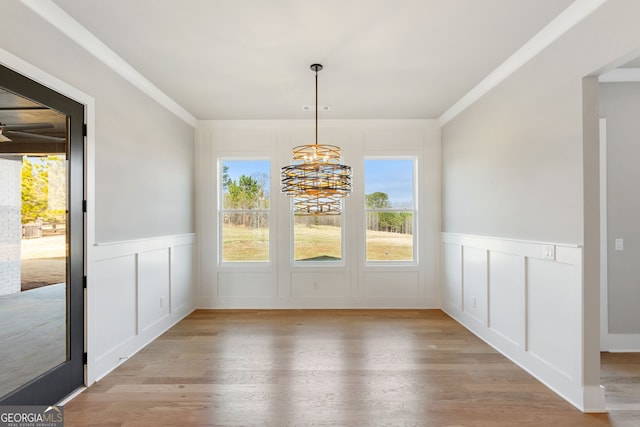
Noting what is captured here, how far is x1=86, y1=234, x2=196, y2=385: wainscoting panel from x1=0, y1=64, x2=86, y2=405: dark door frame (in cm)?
8

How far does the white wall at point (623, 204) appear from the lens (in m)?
3.17

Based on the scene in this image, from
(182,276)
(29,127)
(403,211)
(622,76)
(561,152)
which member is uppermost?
(622,76)

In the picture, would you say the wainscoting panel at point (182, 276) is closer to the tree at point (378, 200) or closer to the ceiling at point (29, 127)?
the ceiling at point (29, 127)

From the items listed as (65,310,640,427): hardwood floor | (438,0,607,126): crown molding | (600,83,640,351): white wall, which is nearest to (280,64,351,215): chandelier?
(65,310,640,427): hardwood floor

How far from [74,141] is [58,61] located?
0.57 meters

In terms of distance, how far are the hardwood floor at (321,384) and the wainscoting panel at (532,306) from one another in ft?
0.46

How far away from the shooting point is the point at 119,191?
3.10 m

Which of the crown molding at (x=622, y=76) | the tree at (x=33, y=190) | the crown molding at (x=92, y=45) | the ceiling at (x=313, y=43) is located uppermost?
the ceiling at (x=313, y=43)

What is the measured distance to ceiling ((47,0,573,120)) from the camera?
7.52 ft

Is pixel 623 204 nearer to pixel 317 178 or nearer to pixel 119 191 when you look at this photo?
pixel 317 178

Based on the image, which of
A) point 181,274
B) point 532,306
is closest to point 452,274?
point 532,306

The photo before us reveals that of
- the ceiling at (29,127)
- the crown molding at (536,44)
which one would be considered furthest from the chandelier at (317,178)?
the crown molding at (536,44)

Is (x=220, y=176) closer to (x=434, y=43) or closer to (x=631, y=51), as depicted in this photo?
(x=434, y=43)

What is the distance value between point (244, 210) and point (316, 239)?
119 centimetres
